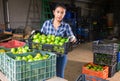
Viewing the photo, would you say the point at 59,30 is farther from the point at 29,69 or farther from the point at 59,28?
the point at 29,69

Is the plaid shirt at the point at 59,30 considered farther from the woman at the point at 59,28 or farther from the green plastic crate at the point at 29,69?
the green plastic crate at the point at 29,69

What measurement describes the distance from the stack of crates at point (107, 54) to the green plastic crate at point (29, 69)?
2382 mm

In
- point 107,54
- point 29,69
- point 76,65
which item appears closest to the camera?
point 29,69

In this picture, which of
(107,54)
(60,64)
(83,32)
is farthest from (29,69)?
(83,32)

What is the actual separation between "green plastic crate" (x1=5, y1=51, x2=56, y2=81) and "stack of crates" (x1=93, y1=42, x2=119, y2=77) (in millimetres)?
2382

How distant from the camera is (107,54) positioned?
3744mm

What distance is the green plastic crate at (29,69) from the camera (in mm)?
1355

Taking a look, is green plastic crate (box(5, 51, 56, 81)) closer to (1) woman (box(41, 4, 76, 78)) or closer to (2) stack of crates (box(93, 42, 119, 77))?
(1) woman (box(41, 4, 76, 78))

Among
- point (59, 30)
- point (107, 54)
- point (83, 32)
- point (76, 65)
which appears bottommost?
point (76, 65)

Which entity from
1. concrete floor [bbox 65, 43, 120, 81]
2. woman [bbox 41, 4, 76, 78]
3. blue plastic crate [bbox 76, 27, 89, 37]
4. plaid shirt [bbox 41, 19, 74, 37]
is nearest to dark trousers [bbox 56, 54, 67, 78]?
woman [bbox 41, 4, 76, 78]

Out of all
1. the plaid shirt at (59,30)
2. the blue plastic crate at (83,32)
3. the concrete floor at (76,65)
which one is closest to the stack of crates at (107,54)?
the concrete floor at (76,65)

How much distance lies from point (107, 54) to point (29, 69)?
8.64 ft

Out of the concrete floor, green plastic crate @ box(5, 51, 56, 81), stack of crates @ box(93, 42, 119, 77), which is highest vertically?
green plastic crate @ box(5, 51, 56, 81)

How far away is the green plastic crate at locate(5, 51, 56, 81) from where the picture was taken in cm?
136
